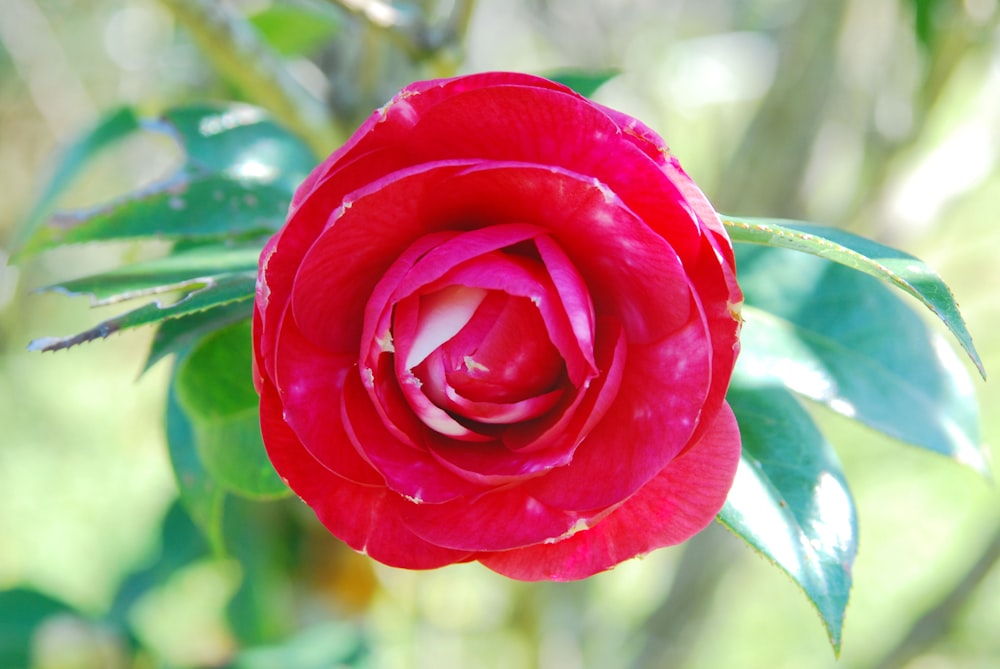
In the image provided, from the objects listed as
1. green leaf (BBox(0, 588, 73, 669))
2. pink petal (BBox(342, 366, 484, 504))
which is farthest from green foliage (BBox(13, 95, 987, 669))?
green leaf (BBox(0, 588, 73, 669))

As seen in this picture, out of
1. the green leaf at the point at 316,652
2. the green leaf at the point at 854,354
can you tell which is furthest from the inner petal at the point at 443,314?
→ the green leaf at the point at 316,652

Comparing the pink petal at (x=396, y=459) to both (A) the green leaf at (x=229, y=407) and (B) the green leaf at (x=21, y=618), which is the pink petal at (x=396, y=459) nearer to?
(A) the green leaf at (x=229, y=407)

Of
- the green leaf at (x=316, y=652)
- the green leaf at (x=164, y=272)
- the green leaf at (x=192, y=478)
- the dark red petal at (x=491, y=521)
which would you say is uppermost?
the dark red petal at (x=491, y=521)

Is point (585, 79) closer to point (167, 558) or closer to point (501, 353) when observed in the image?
point (501, 353)

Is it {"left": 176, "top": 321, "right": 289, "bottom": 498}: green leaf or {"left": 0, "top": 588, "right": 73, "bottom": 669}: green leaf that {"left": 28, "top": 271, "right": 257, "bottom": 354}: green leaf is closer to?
{"left": 176, "top": 321, "right": 289, "bottom": 498}: green leaf

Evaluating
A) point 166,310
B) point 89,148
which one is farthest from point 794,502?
point 89,148
